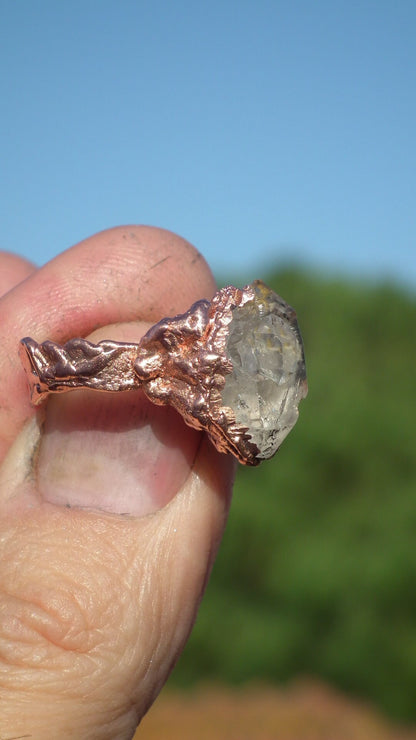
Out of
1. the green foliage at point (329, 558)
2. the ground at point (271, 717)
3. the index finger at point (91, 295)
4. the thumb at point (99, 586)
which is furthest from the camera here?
the green foliage at point (329, 558)

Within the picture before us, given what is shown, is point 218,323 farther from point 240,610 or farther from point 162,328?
point 240,610

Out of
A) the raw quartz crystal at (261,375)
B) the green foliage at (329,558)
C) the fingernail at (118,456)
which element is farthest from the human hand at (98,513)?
the green foliage at (329,558)

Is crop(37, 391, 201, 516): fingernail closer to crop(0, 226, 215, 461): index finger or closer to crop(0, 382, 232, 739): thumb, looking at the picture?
crop(0, 382, 232, 739): thumb

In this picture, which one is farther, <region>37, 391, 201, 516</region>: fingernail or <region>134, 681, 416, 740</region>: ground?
<region>134, 681, 416, 740</region>: ground

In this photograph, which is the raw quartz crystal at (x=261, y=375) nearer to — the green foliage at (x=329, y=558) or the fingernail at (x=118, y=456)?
the fingernail at (x=118, y=456)

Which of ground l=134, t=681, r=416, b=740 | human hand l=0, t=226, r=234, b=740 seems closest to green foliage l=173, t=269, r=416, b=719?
ground l=134, t=681, r=416, b=740

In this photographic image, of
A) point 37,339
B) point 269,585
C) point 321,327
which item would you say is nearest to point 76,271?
point 37,339
